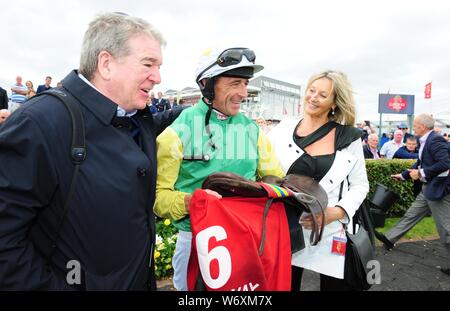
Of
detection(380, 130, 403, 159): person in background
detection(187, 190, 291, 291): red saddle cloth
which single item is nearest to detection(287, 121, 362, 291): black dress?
detection(187, 190, 291, 291): red saddle cloth

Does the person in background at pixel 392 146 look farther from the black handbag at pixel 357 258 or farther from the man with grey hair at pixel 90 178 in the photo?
the man with grey hair at pixel 90 178

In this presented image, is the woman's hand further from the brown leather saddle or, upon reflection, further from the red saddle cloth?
the red saddle cloth

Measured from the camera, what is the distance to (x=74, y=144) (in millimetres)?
1283

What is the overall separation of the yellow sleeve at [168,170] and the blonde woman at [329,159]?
890 mm

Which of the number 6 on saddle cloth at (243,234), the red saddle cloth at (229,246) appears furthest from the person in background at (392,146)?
the red saddle cloth at (229,246)

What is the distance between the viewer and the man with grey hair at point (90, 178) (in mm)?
1169

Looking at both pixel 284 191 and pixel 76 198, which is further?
pixel 284 191

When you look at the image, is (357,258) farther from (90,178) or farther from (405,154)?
(405,154)

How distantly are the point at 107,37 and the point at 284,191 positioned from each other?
1.15 metres

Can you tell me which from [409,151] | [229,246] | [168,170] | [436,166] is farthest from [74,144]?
Result: [409,151]

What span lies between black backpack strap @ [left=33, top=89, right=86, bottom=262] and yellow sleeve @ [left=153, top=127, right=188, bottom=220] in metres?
0.62

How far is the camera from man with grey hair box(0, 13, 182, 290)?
1.17m

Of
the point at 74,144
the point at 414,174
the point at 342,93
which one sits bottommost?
the point at 414,174

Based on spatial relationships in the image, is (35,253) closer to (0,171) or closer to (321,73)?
(0,171)
